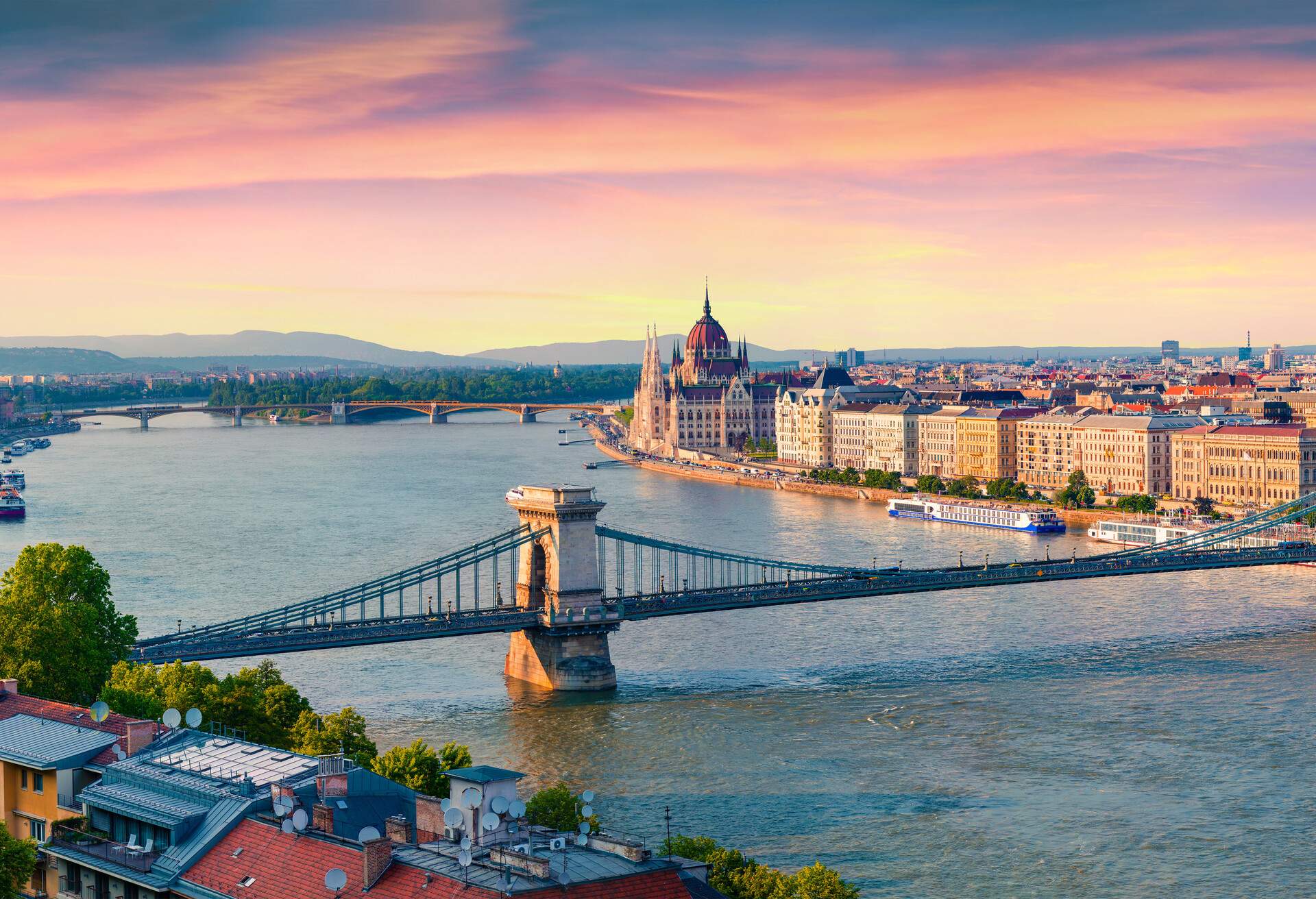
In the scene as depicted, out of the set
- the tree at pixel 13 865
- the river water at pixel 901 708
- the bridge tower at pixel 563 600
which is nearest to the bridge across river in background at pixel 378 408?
the river water at pixel 901 708

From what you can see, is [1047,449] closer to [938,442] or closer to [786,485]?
Answer: [938,442]

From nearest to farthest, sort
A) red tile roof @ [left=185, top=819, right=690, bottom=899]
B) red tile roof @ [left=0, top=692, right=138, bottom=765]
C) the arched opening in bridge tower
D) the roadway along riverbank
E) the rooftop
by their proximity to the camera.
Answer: red tile roof @ [left=185, top=819, right=690, bottom=899]
the rooftop
red tile roof @ [left=0, top=692, right=138, bottom=765]
the arched opening in bridge tower
the roadway along riverbank

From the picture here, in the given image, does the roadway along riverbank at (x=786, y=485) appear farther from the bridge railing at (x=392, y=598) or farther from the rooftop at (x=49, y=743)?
the rooftop at (x=49, y=743)

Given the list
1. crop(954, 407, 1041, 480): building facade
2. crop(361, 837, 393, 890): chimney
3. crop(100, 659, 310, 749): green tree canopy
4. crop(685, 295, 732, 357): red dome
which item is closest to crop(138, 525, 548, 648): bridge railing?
crop(100, 659, 310, 749): green tree canopy

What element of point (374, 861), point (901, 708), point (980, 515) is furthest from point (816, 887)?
point (980, 515)

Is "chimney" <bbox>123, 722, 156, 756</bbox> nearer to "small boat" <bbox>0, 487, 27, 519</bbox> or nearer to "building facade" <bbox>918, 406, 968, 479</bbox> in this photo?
"small boat" <bbox>0, 487, 27, 519</bbox>

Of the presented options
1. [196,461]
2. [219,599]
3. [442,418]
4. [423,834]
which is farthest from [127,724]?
[442,418]
